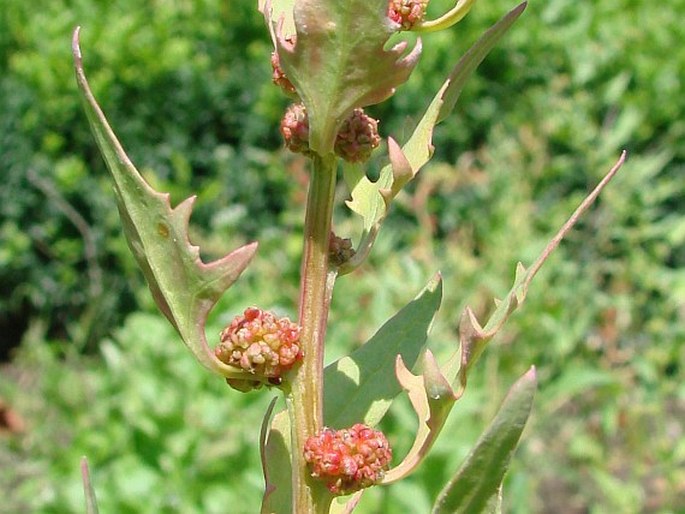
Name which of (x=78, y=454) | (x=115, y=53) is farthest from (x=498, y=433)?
(x=115, y=53)

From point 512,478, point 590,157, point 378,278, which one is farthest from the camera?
point 590,157

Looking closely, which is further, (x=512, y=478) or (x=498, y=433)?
(x=512, y=478)

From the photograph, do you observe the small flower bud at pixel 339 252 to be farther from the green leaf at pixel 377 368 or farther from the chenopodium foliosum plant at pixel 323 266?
the green leaf at pixel 377 368

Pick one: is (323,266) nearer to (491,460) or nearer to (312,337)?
(312,337)

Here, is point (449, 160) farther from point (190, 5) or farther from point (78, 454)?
point (78, 454)

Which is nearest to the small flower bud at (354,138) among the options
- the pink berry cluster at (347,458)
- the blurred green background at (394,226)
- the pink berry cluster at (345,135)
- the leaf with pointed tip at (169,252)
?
the pink berry cluster at (345,135)

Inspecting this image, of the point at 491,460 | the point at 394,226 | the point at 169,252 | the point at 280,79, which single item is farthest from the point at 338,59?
the point at 394,226
